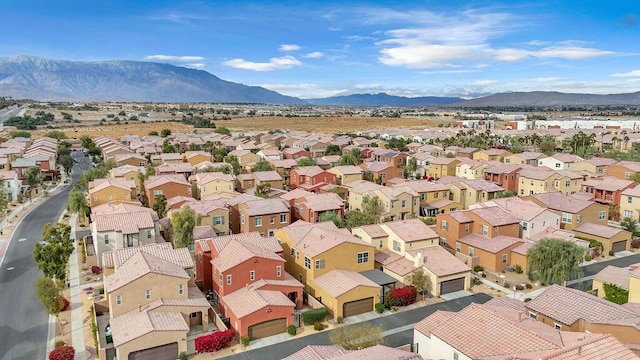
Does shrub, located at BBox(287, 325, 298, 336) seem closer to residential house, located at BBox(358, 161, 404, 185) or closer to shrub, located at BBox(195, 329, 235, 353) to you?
shrub, located at BBox(195, 329, 235, 353)

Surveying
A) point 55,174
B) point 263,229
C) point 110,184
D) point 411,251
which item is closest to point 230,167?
point 110,184

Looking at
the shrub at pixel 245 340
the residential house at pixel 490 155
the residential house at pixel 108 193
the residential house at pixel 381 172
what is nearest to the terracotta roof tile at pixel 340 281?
the shrub at pixel 245 340

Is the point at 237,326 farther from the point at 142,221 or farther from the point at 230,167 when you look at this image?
the point at 230,167

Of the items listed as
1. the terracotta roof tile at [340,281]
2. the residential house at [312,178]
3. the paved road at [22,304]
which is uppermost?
the residential house at [312,178]

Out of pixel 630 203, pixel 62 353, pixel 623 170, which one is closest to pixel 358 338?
pixel 62 353

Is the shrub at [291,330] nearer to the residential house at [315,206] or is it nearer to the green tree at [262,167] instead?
the residential house at [315,206]
